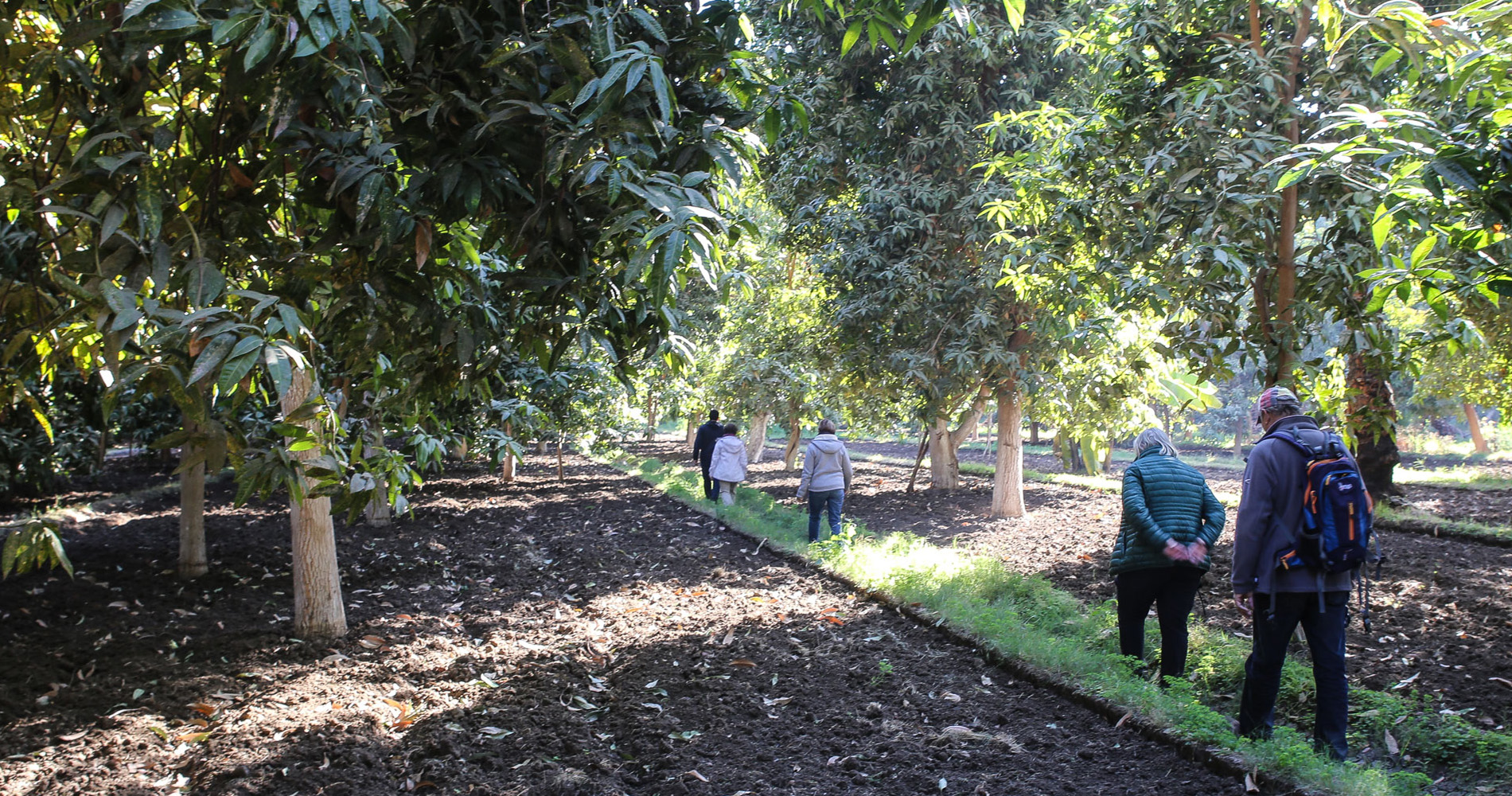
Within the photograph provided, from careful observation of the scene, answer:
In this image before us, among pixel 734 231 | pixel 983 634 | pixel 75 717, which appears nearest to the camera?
pixel 734 231

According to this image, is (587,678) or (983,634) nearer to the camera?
(587,678)

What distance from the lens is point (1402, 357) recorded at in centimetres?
540

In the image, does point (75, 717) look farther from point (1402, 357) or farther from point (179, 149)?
point (1402, 357)

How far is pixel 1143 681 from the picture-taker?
495cm

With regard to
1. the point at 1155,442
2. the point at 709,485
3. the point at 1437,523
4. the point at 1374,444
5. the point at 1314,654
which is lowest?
the point at 1437,523

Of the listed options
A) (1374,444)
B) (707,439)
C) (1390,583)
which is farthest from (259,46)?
(707,439)

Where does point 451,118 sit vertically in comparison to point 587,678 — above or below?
above

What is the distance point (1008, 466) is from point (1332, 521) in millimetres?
9603

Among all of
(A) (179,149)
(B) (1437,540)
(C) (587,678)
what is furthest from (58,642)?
(B) (1437,540)

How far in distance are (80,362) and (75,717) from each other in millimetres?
2644

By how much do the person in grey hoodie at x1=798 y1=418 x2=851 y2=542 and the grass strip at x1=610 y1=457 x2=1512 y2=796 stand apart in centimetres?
94

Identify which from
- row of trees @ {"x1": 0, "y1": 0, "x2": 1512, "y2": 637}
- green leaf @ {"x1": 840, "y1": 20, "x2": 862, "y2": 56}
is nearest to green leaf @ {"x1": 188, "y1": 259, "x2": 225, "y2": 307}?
row of trees @ {"x1": 0, "y1": 0, "x2": 1512, "y2": 637}

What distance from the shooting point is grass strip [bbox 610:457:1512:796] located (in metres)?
3.84

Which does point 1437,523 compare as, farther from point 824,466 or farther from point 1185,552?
point 1185,552
